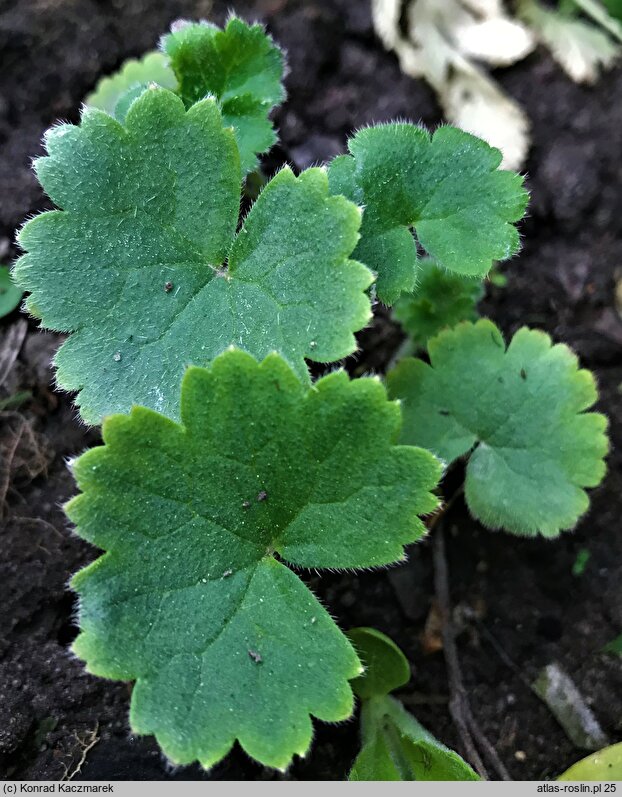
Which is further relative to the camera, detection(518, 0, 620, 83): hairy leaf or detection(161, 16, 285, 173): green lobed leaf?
detection(518, 0, 620, 83): hairy leaf

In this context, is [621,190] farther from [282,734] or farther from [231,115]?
[282,734]

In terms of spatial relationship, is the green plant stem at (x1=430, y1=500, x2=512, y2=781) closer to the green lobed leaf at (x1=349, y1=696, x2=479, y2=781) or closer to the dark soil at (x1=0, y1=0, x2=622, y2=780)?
the dark soil at (x1=0, y1=0, x2=622, y2=780)

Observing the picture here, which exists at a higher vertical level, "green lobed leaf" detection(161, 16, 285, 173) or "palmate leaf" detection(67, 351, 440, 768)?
"green lobed leaf" detection(161, 16, 285, 173)

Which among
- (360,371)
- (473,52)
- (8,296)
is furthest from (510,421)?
(8,296)

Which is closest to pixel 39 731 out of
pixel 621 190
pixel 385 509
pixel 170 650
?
pixel 170 650

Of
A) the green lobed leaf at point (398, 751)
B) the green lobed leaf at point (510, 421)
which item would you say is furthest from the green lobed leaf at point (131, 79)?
the green lobed leaf at point (398, 751)

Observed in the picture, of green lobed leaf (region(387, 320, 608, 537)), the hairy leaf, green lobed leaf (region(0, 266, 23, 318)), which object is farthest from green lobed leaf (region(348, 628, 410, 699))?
the hairy leaf
